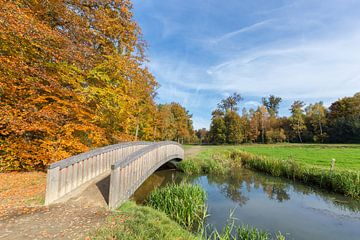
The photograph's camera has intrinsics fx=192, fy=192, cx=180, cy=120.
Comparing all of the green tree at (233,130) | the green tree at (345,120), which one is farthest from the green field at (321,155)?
the green tree at (233,130)

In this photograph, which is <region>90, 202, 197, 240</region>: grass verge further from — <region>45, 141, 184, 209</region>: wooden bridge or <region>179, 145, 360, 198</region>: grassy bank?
<region>179, 145, 360, 198</region>: grassy bank

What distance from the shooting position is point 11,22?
5320mm

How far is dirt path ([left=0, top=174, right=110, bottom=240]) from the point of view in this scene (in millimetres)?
3266

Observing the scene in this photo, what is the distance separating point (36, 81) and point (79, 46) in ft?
6.60

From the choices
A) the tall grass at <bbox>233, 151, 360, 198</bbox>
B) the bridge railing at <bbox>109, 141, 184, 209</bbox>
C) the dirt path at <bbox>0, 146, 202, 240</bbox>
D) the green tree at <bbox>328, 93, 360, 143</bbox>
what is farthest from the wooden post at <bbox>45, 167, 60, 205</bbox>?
the green tree at <bbox>328, 93, 360, 143</bbox>

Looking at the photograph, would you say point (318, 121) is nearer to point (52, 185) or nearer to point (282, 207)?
point (282, 207)

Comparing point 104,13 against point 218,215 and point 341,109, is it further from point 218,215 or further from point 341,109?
point 341,109

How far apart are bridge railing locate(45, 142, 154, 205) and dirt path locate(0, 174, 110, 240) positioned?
1.25 feet

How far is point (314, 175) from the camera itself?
419 inches

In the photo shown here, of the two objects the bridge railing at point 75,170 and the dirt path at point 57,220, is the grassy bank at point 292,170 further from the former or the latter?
the dirt path at point 57,220

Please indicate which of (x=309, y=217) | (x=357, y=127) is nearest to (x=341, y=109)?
(x=357, y=127)

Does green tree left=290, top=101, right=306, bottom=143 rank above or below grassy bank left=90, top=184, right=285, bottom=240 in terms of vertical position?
above

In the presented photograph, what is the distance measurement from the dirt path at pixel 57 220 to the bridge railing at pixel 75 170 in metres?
0.38

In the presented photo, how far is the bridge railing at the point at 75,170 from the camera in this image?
451 centimetres
